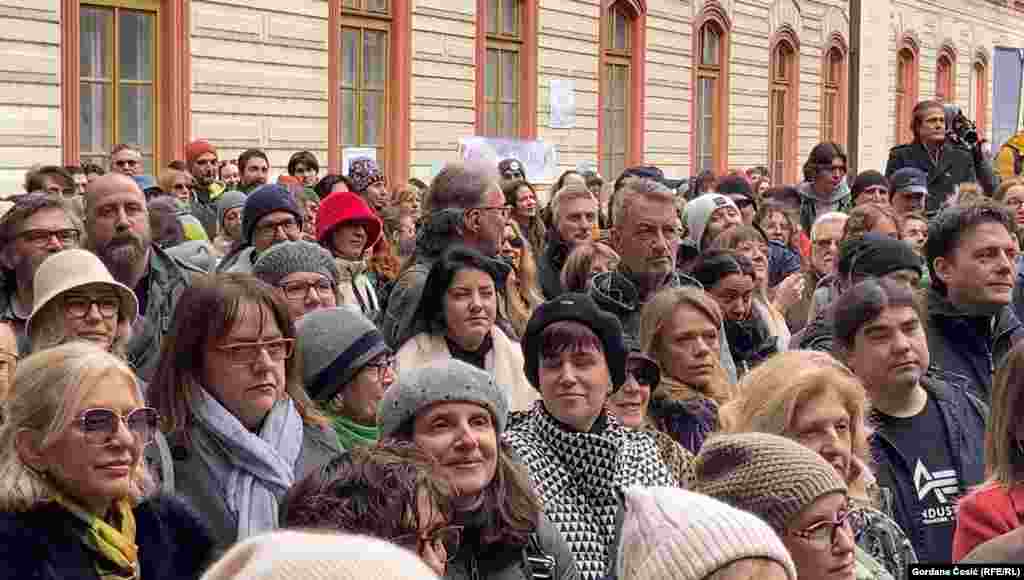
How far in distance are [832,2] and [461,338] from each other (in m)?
27.5

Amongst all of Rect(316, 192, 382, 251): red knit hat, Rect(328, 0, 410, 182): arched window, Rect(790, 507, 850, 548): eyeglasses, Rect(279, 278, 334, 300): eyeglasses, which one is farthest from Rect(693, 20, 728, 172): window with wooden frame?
Rect(790, 507, 850, 548): eyeglasses

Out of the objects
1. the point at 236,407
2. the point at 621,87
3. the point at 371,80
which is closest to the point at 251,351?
the point at 236,407

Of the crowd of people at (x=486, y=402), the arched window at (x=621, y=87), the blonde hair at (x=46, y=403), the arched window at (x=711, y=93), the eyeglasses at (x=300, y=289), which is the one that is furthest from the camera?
the arched window at (x=711, y=93)

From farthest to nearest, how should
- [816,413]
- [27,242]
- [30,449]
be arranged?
1. [27,242]
2. [816,413]
3. [30,449]

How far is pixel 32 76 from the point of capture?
13.7 meters

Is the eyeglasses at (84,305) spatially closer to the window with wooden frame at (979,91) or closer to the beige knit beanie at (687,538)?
the beige knit beanie at (687,538)

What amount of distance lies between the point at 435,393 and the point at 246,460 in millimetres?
531

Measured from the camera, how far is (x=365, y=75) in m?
18.6

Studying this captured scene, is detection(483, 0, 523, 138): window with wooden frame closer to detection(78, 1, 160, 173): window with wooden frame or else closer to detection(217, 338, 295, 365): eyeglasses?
detection(78, 1, 160, 173): window with wooden frame

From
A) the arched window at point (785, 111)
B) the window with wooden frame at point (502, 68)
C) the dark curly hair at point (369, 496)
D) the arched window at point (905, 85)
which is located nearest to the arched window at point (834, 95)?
the arched window at point (785, 111)

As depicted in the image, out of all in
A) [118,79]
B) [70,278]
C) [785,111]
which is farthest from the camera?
[785,111]

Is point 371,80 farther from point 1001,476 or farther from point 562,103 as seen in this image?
point 1001,476

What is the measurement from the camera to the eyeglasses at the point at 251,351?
4.94m

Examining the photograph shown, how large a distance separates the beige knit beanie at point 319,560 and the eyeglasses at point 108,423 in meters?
2.32
